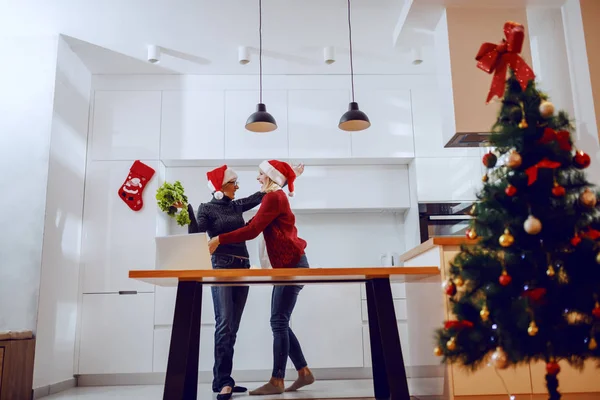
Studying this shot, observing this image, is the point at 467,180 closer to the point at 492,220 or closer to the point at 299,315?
the point at 299,315

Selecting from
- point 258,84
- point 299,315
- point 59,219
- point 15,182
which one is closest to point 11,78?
point 15,182

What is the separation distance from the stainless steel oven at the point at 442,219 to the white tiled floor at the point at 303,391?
1.28 metres

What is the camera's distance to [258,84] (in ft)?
15.4

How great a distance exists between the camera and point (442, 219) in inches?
175

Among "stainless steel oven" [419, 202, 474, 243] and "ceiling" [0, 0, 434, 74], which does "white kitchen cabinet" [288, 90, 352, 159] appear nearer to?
"ceiling" [0, 0, 434, 74]

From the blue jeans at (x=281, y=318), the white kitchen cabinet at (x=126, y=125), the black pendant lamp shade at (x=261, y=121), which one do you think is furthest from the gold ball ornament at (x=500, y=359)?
the white kitchen cabinet at (x=126, y=125)

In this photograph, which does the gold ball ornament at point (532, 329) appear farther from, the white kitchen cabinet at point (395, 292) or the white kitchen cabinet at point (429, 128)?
the white kitchen cabinet at point (429, 128)

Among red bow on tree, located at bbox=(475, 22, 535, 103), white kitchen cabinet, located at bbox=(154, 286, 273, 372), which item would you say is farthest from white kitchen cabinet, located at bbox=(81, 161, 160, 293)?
red bow on tree, located at bbox=(475, 22, 535, 103)

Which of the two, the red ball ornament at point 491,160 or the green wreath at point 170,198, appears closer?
the red ball ornament at point 491,160

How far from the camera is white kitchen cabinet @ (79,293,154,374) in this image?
414cm

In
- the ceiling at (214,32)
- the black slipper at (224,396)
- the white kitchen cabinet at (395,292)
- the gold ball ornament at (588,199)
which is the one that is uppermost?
the ceiling at (214,32)

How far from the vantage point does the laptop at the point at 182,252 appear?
7.41ft

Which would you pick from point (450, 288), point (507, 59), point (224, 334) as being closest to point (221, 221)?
point (224, 334)

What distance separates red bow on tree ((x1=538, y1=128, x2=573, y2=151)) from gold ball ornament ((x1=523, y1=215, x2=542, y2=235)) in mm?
234
